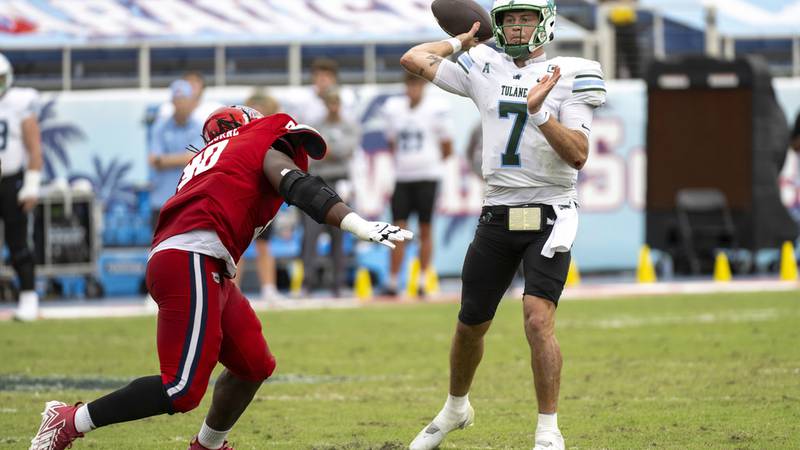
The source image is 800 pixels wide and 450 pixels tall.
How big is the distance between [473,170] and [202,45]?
11.8 ft

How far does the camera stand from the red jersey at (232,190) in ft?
17.6

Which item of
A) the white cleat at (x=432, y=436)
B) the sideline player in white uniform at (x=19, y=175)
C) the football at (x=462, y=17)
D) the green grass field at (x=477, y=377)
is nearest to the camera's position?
the white cleat at (x=432, y=436)

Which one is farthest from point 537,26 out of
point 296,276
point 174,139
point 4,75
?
point 296,276

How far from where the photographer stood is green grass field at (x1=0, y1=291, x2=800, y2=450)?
21.1 feet

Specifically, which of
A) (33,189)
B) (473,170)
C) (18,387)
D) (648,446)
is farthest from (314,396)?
(473,170)

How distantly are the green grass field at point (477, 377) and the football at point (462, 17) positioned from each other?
1799mm

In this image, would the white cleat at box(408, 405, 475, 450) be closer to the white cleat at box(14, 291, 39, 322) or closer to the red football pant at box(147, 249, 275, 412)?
the red football pant at box(147, 249, 275, 412)

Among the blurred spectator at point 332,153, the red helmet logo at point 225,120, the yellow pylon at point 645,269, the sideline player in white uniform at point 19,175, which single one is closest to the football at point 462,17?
the red helmet logo at point 225,120

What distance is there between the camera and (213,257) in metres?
5.42

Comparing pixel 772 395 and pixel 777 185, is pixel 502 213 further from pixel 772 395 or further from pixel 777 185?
pixel 777 185

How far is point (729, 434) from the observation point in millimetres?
6242

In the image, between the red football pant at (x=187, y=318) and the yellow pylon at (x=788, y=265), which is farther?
the yellow pylon at (x=788, y=265)

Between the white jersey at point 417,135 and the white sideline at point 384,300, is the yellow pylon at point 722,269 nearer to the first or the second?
the white sideline at point 384,300

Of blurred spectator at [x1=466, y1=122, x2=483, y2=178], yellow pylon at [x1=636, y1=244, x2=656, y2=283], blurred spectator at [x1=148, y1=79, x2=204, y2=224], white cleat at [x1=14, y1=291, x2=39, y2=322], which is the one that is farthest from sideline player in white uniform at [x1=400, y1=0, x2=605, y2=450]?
yellow pylon at [x1=636, y1=244, x2=656, y2=283]
